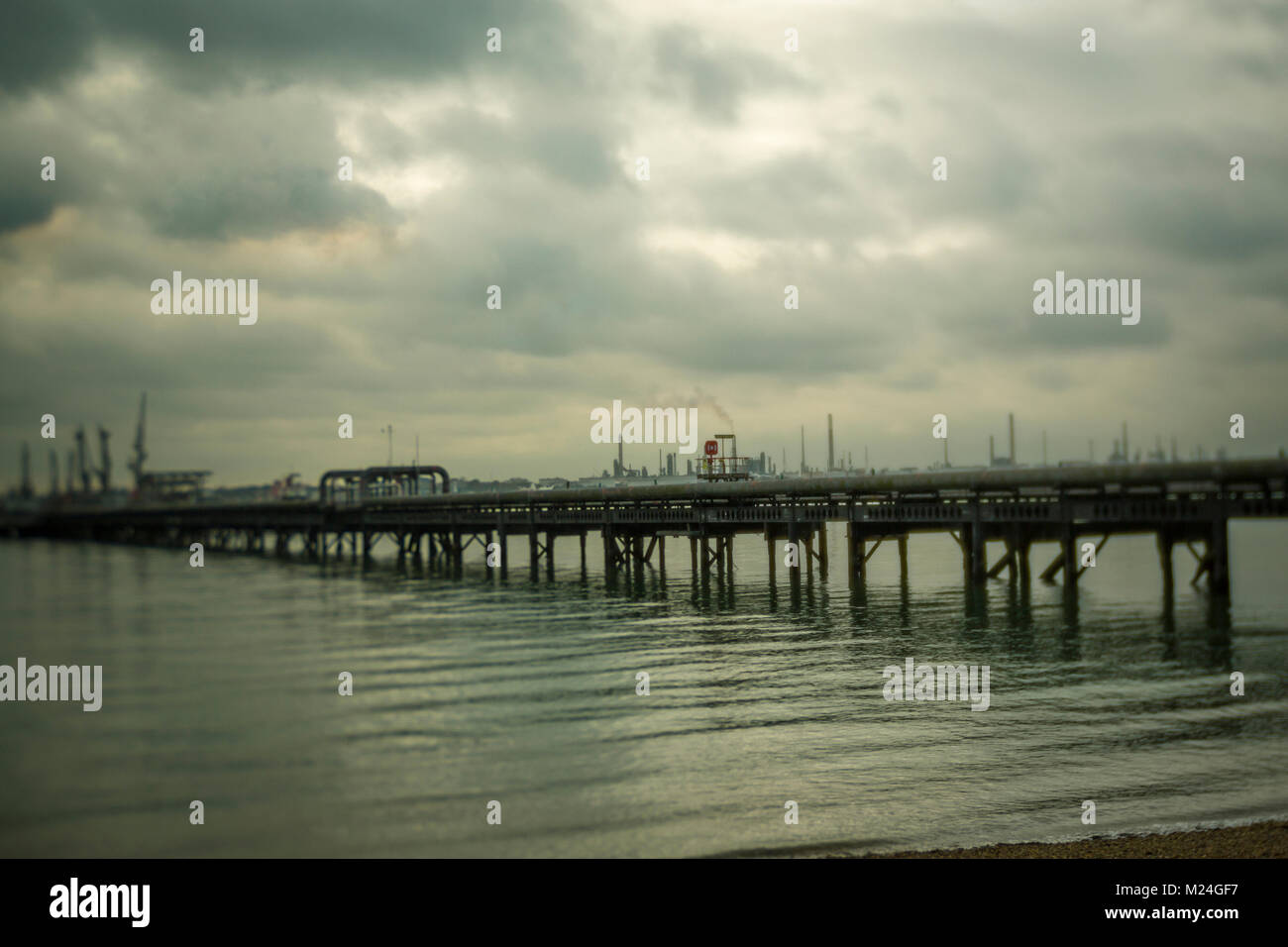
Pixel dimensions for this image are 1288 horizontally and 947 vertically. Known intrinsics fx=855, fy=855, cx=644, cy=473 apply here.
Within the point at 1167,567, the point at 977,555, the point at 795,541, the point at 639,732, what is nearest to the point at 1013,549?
the point at 977,555

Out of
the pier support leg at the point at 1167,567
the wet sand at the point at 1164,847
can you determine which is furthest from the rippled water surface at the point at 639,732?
the wet sand at the point at 1164,847

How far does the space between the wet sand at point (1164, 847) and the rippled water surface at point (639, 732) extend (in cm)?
91

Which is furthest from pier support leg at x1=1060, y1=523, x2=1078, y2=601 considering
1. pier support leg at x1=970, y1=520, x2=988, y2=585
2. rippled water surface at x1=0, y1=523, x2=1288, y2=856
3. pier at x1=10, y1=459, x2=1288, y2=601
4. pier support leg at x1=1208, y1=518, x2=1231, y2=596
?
pier support leg at x1=1208, y1=518, x2=1231, y2=596

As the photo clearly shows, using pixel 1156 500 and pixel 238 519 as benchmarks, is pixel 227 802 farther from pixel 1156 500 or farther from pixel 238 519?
pixel 238 519

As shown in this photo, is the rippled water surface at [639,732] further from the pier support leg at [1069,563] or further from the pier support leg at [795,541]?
the pier support leg at [795,541]

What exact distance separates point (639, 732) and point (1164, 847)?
37.7 ft

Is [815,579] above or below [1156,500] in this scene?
below

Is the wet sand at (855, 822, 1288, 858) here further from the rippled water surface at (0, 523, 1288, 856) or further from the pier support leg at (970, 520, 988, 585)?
the pier support leg at (970, 520, 988, 585)

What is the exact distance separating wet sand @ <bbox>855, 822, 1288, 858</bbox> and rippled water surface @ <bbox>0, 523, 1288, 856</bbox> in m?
0.91

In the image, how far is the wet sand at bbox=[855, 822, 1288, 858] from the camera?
11.8 metres
